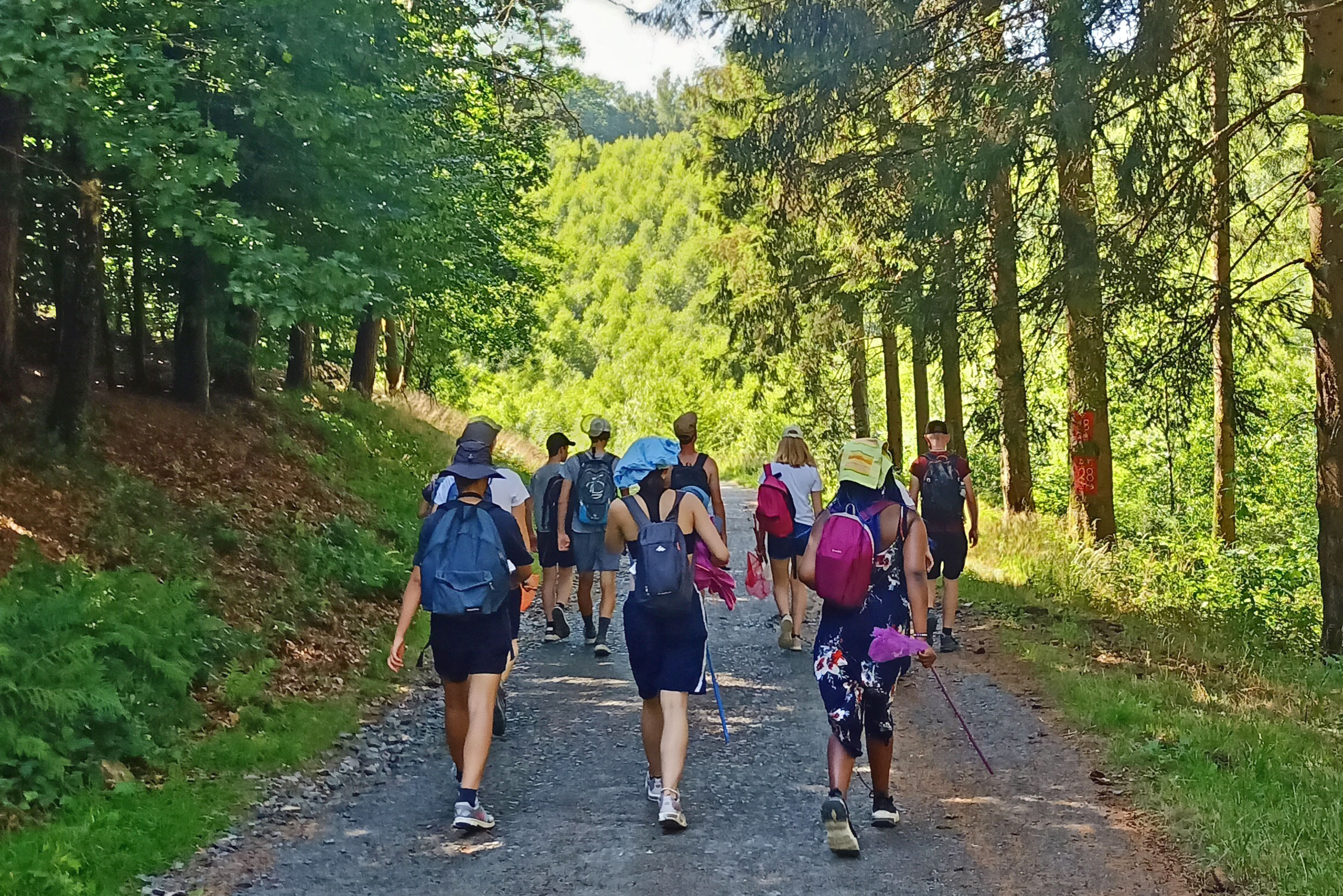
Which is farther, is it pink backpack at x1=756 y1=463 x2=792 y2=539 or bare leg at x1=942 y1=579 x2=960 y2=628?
bare leg at x1=942 y1=579 x2=960 y2=628

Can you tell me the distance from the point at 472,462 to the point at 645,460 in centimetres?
122

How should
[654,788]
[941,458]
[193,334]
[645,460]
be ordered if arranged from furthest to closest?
1. [193,334]
2. [941,458]
3. [645,460]
4. [654,788]

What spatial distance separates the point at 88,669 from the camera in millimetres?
6375

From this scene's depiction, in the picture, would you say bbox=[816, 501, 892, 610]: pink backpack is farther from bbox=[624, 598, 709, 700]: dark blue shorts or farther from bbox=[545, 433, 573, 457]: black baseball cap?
bbox=[545, 433, 573, 457]: black baseball cap

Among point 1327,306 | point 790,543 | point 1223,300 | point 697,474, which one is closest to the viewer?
point 697,474

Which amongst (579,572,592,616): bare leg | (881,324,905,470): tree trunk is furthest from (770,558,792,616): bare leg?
(881,324,905,470): tree trunk

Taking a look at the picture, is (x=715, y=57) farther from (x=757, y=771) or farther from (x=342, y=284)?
(x=757, y=771)

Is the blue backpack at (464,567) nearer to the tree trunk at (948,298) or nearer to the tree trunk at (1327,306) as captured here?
the tree trunk at (948,298)

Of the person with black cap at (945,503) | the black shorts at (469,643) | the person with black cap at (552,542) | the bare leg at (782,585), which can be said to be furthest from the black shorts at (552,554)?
the black shorts at (469,643)

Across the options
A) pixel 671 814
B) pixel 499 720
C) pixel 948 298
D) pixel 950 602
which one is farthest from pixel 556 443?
pixel 671 814

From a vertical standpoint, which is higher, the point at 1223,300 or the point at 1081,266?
the point at 1081,266

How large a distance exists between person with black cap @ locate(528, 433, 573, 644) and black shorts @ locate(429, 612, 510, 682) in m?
4.47

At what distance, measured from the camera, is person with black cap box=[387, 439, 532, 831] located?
590 centimetres

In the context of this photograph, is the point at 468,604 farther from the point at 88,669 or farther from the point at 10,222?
the point at 10,222
